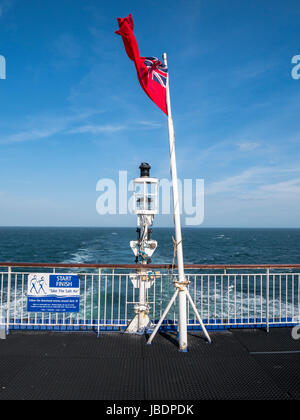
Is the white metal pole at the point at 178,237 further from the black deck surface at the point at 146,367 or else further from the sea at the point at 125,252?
the sea at the point at 125,252

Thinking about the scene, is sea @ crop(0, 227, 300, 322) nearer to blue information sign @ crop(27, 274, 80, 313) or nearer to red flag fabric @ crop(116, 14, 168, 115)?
blue information sign @ crop(27, 274, 80, 313)

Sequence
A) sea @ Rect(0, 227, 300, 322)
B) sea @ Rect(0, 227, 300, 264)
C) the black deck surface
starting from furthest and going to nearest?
sea @ Rect(0, 227, 300, 264) < sea @ Rect(0, 227, 300, 322) < the black deck surface

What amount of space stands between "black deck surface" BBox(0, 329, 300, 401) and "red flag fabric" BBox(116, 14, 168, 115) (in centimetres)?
359

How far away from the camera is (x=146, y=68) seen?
3.80 meters

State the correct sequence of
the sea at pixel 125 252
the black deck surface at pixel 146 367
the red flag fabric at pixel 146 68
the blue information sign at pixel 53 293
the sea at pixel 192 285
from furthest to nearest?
1. the sea at pixel 125 252
2. the sea at pixel 192 285
3. the blue information sign at pixel 53 293
4. the red flag fabric at pixel 146 68
5. the black deck surface at pixel 146 367

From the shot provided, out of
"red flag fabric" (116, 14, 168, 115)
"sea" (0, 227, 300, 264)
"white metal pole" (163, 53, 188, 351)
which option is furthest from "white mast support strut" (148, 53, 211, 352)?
"sea" (0, 227, 300, 264)

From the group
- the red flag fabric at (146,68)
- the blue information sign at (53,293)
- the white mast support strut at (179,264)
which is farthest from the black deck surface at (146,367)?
the red flag fabric at (146,68)

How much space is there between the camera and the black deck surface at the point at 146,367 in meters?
2.85

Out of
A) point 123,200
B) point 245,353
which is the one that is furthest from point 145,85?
point 245,353

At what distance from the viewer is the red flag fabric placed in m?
3.76

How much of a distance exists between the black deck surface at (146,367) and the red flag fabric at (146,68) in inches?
141
